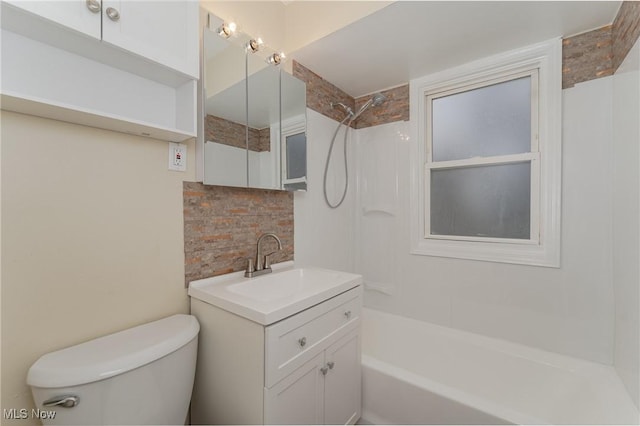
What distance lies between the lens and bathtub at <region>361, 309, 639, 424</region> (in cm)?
128

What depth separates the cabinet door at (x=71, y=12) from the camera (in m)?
0.79

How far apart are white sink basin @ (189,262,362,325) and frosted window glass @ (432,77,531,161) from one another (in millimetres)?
1311

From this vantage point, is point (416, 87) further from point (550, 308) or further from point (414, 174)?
point (550, 308)

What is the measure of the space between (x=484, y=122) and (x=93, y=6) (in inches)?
86.2

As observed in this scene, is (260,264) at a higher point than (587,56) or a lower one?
lower

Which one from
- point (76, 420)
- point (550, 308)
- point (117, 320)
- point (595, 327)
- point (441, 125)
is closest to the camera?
point (76, 420)

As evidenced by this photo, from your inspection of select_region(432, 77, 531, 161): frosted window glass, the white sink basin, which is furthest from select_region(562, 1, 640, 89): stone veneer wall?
the white sink basin

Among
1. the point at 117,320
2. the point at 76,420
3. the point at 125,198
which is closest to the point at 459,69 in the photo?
the point at 125,198

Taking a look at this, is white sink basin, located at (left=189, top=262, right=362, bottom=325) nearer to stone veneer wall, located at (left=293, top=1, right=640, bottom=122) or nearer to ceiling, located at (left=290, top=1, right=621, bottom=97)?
stone veneer wall, located at (left=293, top=1, right=640, bottom=122)

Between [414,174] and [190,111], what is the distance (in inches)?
Answer: 65.2

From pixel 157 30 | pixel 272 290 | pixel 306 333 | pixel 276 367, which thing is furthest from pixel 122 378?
pixel 157 30

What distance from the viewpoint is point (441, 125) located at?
2.13 m

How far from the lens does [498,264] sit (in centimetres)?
184

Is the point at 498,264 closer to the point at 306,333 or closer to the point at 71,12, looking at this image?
the point at 306,333
